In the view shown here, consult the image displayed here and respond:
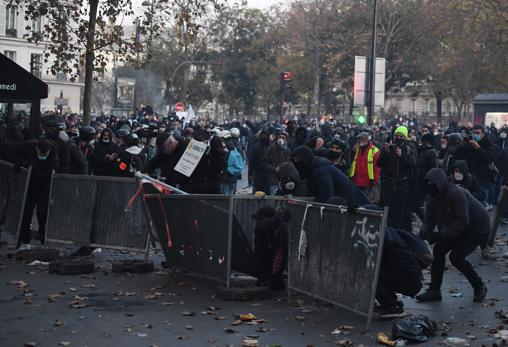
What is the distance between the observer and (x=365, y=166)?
15445 millimetres

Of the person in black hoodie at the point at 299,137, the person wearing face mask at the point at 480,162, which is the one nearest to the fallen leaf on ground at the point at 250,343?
the person in black hoodie at the point at 299,137

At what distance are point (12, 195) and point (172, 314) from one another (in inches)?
214

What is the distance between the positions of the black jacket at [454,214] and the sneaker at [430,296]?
63 cm

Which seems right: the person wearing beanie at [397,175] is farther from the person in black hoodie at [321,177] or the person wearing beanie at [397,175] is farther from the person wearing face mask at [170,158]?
the person in black hoodie at [321,177]

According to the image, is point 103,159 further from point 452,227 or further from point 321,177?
point 452,227

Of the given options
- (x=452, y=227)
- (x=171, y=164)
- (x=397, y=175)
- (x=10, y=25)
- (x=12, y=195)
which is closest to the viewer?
(x=452, y=227)

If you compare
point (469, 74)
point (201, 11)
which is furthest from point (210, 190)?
point (469, 74)

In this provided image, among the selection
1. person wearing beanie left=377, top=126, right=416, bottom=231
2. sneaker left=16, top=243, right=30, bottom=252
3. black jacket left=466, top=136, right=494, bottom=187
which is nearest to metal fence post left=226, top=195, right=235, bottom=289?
sneaker left=16, top=243, right=30, bottom=252

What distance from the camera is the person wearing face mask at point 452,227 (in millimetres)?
9570

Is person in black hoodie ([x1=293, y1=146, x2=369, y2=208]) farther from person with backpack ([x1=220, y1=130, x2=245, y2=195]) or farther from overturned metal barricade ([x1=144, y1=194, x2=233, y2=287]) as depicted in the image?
person with backpack ([x1=220, y1=130, x2=245, y2=195])

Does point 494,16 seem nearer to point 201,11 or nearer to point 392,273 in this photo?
point 201,11

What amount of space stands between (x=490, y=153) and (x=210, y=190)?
25.4 ft

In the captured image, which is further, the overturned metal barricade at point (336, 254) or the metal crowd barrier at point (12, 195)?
the metal crowd barrier at point (12, 195)

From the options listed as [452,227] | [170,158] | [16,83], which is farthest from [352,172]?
[16,83]
